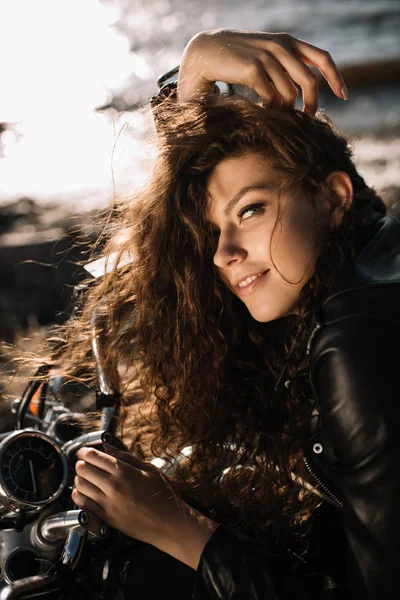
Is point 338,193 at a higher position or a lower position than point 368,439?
higher

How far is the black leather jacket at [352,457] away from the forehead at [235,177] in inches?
18.5

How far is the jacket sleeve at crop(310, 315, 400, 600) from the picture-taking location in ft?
4.94

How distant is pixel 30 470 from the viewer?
6.05ft

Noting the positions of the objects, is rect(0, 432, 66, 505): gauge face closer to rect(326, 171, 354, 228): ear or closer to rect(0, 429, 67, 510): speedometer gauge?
rect(0, 429, 67, 510): speedometer gauge

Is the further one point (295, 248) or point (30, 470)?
point (295, 248)

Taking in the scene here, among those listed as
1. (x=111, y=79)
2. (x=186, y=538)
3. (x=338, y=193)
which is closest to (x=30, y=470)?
(x=186, y=538)

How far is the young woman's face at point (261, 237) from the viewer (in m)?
2.12

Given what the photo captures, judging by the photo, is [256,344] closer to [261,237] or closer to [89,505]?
[261,237]

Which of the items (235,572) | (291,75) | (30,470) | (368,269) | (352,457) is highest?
(291,75)

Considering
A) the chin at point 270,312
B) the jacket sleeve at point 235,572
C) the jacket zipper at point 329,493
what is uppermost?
the chin at point 270,312

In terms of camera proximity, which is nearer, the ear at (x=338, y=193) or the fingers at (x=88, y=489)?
the fingers at (x=88, y=489)

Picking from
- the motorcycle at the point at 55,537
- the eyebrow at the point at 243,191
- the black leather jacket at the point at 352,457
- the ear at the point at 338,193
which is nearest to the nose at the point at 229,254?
the eyebrow at the point at 243,191

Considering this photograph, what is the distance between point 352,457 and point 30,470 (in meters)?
0.90

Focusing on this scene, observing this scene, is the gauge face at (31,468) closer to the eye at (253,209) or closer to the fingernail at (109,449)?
the fingernail at (109,449)
